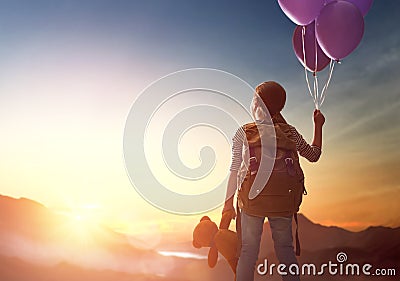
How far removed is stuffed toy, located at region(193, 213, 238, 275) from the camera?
1820 millimetres

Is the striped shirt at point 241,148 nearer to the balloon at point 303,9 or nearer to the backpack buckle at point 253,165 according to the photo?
the backpack buckle at point 253,165

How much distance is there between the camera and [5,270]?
2.74 metres

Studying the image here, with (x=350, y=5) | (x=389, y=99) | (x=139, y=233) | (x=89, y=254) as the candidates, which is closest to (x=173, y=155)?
(x=139, y=233)

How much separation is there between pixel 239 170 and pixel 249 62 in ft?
4.28

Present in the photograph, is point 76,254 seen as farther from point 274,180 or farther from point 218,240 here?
point 274,180

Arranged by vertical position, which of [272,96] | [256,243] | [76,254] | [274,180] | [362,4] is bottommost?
[256,243]

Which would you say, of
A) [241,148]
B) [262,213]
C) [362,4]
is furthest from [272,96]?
[362,4]

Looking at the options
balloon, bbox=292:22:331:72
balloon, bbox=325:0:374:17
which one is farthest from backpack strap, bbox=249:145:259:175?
balloon, bbox=325:0:374:17

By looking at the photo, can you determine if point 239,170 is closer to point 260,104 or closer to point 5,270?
point 260,104

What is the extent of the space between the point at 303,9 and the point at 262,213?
0.81 m

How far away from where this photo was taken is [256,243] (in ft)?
5.85

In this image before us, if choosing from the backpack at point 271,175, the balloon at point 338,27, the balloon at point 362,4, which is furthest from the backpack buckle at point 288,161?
the balloon at point 362,4

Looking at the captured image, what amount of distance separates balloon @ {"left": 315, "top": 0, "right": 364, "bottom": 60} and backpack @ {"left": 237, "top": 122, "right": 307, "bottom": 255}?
495 mm

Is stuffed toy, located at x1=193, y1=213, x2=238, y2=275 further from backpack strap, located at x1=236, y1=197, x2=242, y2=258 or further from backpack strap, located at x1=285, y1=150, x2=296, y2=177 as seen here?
Answer: backpack strap, located at x1=285, y1=150, x2=296, y2=177
